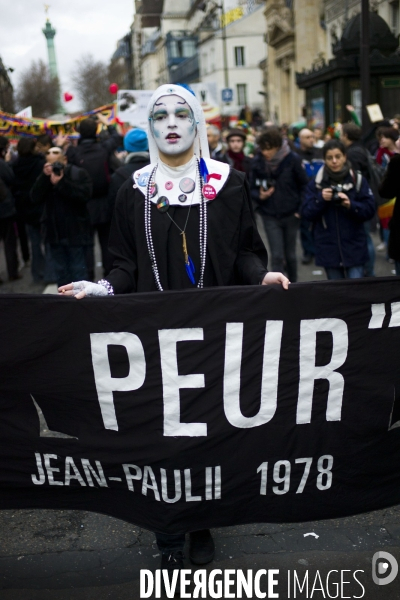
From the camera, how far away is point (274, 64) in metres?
51.1

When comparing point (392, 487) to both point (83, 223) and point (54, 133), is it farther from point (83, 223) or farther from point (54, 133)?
point (54, 133)

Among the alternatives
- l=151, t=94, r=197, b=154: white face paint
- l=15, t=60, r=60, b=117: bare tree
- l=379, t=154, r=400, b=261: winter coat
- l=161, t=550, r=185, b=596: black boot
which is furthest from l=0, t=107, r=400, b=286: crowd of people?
l=15, t=60, r=60, b=117: bare tree

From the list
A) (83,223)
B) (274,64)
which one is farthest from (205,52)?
(83,223)

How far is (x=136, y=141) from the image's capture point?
737cm

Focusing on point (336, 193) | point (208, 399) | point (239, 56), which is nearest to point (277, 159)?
point (336, 193)

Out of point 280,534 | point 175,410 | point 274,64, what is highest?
point 274,64

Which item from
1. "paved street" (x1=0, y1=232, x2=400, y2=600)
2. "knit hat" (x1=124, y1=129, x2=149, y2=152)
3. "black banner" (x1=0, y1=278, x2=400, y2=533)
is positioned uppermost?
"knit hat" (x1=124, y1=129, x2=149, y2=152)

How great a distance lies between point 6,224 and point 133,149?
3.31 metres

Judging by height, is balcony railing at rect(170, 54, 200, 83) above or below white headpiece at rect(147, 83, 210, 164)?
above

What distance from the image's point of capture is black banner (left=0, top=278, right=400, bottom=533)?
309cm

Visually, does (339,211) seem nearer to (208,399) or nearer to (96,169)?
(96,169)

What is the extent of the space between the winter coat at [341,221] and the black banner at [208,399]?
11.1 ft

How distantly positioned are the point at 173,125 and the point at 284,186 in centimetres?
489

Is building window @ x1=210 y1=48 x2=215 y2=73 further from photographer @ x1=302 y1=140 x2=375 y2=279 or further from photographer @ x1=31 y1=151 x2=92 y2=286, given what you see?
photographer @ x1=302 y1=140 x2=375 y2=279
